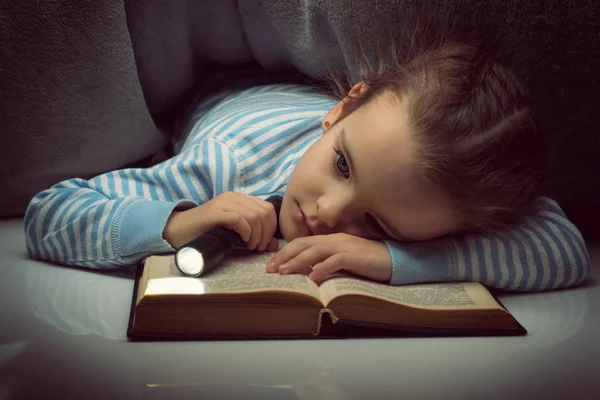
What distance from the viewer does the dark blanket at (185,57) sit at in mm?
848

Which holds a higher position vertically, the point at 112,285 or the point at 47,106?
the point at 47,106

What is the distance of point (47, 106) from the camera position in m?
0.93

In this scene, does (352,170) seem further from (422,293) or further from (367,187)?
(422,293)

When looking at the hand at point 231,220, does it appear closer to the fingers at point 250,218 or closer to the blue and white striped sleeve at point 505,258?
the fingers at point 250,218

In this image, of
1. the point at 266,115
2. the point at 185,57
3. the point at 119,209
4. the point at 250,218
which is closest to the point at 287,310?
the point at 250,218

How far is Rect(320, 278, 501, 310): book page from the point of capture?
2.17 feet

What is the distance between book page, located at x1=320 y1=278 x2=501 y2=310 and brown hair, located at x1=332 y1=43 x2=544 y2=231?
0.33ft

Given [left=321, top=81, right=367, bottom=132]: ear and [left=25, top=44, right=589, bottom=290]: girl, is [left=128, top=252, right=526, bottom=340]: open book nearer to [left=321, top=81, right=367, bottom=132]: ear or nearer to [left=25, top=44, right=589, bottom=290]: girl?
[left=25, top=44, right=589, bottom=290]: girl

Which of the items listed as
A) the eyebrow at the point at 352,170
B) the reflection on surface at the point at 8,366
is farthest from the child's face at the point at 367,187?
the reflection on surface at the point at 8,366

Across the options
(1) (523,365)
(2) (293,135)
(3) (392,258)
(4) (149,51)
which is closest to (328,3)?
(2) (293,135)

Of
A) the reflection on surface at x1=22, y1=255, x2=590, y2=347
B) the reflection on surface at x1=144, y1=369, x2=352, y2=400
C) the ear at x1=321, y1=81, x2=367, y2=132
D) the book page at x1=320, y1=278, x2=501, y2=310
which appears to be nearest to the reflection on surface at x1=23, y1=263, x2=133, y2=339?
the reflection on surface at x1=22, y1=255, x2=590, y2=347

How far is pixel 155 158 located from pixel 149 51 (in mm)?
217

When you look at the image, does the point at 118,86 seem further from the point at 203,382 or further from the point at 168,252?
the point at 203,382

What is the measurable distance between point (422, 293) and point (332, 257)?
11cm
